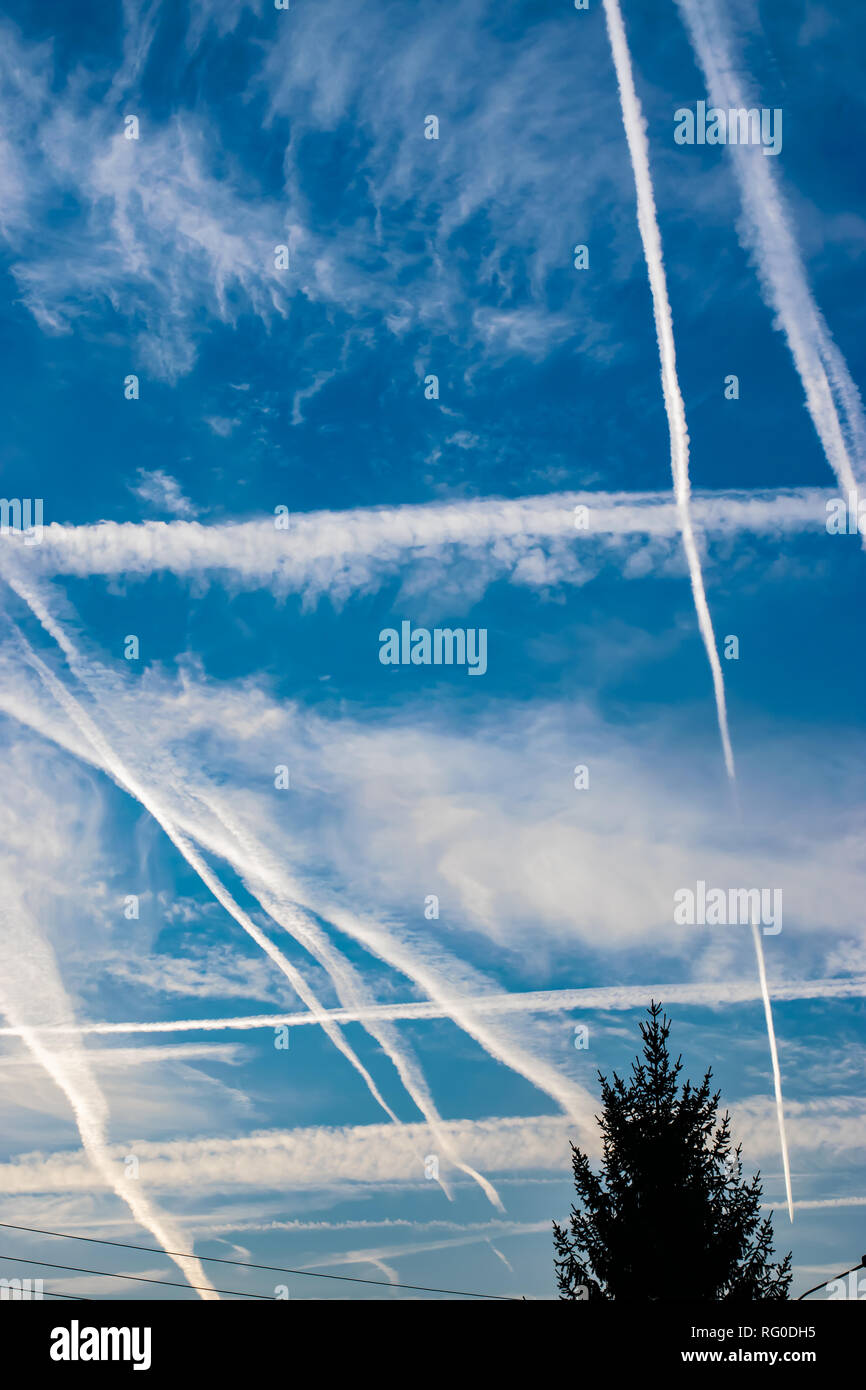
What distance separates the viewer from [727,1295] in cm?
2414

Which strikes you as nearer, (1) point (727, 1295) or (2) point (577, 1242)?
(1) point (727, 1295)

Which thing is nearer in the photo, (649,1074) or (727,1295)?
(727,1295)
